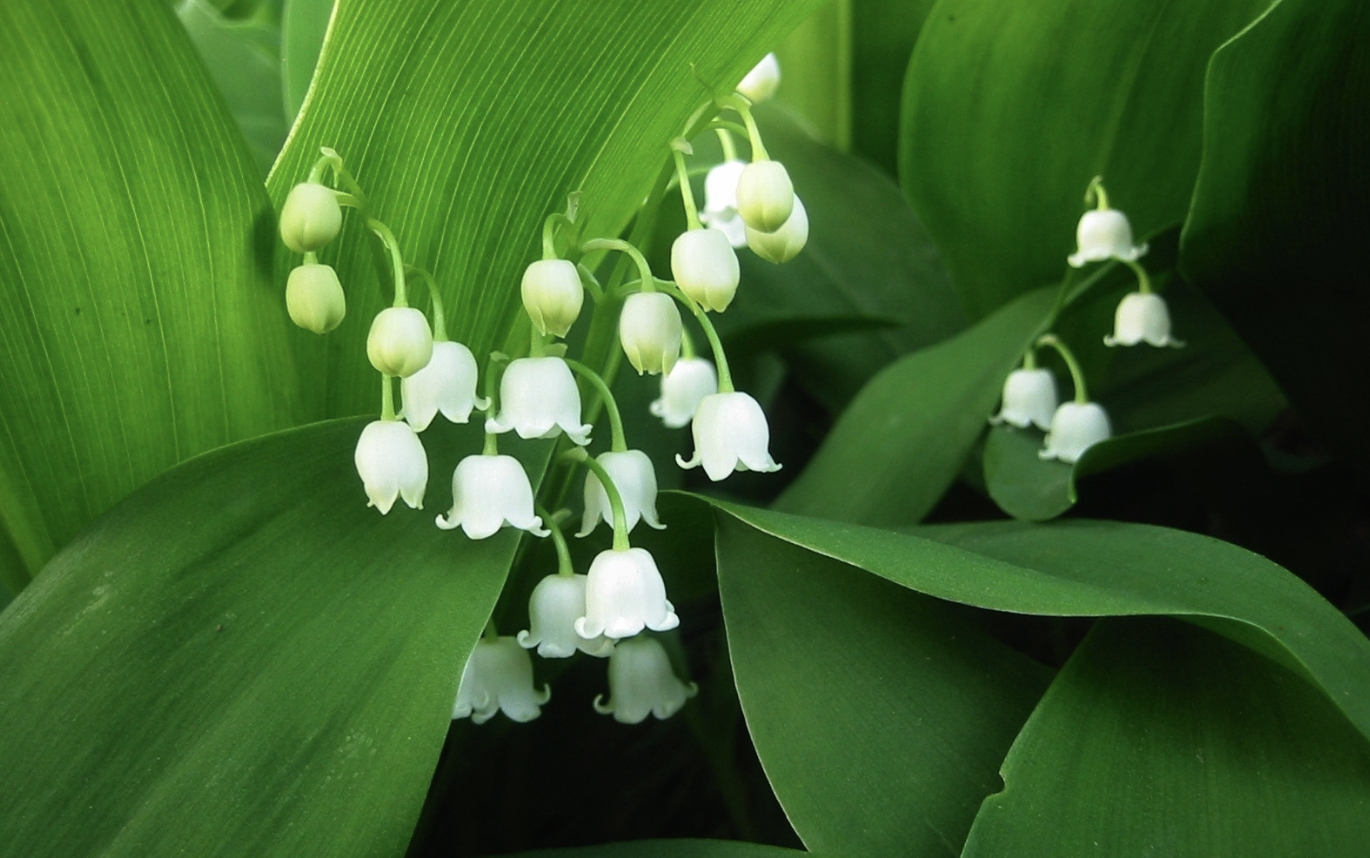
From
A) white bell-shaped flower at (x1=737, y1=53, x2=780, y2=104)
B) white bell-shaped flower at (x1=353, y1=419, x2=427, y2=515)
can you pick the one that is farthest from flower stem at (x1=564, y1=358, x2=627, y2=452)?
white bell-shaped flower at (x1=737, y1=53, x2=780, y2=104)

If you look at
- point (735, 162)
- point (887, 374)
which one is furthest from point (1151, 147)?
point (735, 162)

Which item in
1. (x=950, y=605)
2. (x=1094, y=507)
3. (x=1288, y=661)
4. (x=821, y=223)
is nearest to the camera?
(x=1288, y=661)

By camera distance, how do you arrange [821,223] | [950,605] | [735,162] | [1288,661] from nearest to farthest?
[1288,661]
[950,605]
[735,162]
[821,223]

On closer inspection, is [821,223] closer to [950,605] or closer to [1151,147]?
[1151,147]

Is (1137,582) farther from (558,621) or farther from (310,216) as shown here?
(310,216)

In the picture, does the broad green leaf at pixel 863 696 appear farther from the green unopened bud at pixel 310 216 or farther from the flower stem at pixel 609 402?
the green unopened bud at pixel 310 216

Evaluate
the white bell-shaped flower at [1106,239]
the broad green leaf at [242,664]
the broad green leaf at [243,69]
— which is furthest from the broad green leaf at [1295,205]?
the broad green leaf at [243,69]

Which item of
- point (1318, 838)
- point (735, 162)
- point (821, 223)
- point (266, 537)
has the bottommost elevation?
point (1318, 838)

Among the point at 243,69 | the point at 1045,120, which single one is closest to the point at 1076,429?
the point at 1045,120
